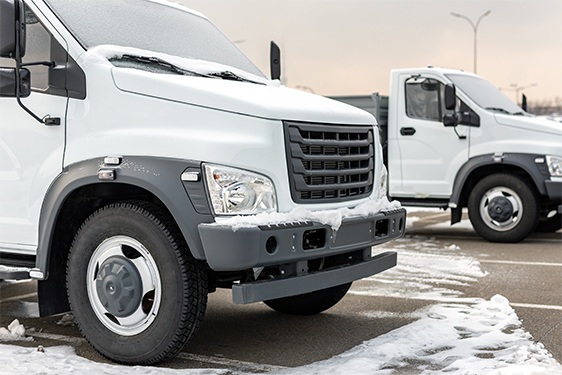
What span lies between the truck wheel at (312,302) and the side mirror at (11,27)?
2736 millimetres

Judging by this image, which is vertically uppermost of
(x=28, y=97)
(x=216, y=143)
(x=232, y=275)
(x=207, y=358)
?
(x=28, y=97)

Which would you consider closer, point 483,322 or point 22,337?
point 22,337

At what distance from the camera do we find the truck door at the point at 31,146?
5.10 metres

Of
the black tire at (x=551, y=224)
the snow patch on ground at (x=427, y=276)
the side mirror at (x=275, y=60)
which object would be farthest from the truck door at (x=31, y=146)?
the black tire at (x=551, y=224)

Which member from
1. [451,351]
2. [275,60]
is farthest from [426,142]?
[451,351]

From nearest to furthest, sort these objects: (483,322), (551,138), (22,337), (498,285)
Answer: (22,337) → (483,322) → (498,285) → (551,138)

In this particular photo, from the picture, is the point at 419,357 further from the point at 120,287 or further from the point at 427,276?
the point at 427,276

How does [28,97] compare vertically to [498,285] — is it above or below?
above

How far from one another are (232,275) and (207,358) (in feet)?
1.80

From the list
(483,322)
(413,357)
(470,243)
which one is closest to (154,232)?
(413,357)

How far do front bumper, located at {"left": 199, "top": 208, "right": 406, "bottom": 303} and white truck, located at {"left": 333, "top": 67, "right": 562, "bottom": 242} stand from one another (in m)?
6.04

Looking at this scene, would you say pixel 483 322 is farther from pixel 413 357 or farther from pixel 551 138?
pixel 551 138

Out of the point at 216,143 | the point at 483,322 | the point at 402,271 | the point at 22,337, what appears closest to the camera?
the point at 216,143

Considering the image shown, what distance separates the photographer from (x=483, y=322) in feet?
19.7
